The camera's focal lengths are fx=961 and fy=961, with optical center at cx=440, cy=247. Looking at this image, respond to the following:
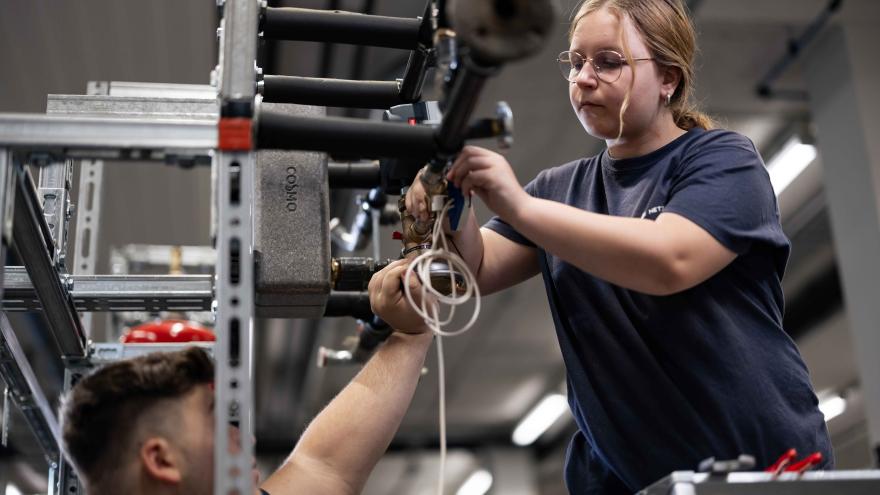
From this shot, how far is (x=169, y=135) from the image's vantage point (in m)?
1.11

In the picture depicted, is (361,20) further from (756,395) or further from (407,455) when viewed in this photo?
(407,455)

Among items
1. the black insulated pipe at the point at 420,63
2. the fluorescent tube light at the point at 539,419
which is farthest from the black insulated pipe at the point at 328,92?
the fluorescent tube light at the point at 539,419

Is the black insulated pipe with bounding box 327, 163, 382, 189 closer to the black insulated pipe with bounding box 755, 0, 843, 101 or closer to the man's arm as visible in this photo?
the man's arm

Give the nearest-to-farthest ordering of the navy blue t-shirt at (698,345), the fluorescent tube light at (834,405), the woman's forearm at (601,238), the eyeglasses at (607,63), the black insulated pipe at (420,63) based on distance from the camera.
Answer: the woman's forearm at (601,238) < the navy blue t-shirt at (698,345) < the eyeglasses at (607,63) < the black insulated pipe at (420,63) < the fluorescent tube light at (834,405)

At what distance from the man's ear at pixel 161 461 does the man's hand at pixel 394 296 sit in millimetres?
362

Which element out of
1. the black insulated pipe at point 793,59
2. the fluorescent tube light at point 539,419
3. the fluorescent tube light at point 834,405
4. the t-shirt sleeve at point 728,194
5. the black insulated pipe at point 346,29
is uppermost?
the black insulated pipe at point 793,59

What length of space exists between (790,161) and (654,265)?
170 inches

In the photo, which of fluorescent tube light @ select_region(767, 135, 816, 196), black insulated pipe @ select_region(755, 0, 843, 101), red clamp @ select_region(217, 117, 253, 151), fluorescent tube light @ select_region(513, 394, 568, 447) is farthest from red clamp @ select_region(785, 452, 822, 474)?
fluorescent tube light @ select_region(513, 394, 568, 447)

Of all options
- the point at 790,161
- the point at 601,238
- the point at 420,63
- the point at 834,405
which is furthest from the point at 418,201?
the point at 834,405

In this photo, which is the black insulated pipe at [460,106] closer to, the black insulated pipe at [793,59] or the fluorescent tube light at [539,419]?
the black insulated pipe at [793,59]

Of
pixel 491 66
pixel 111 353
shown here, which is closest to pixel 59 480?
pixel 111 353

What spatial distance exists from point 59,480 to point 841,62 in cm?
365

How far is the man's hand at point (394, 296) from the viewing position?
4.49 ft

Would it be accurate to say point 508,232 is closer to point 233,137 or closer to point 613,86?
point 613,86
